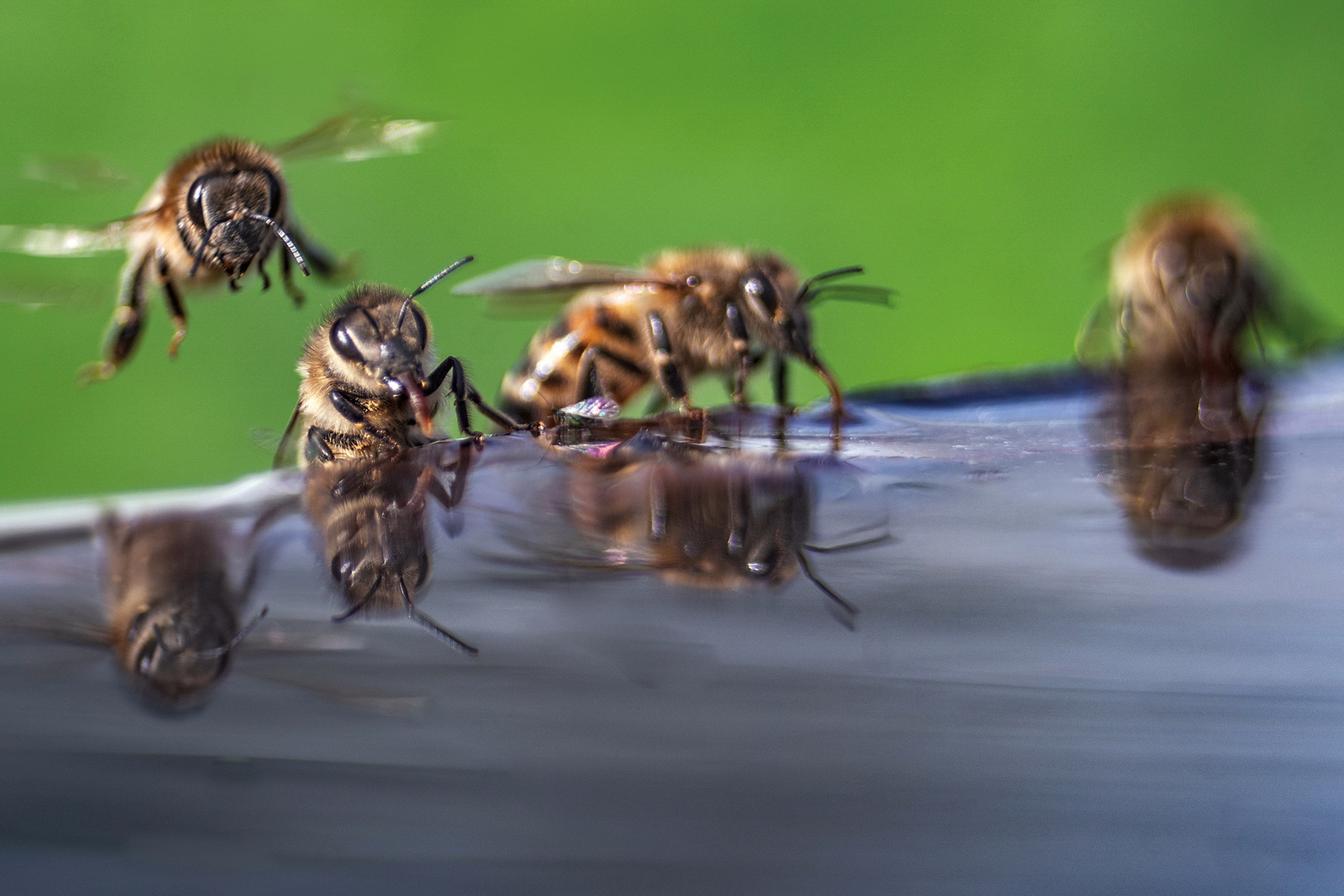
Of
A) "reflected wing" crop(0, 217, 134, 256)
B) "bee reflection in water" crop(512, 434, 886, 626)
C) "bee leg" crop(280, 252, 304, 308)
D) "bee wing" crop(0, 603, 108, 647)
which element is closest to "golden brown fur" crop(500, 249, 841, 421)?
"bee leg" crop(280, 252, 304, 308)

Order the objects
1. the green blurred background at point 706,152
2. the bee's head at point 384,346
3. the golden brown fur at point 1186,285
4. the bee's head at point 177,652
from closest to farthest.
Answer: the bee's head at point 177,652, the bee's head at point 384,346, the golden brown fur at point 1186,285, the green blurred background at point 706,152

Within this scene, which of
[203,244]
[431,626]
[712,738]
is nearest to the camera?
[712,738]

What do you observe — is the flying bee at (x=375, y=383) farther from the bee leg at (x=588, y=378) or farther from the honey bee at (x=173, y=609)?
the honey bee at (x=173, y=609)

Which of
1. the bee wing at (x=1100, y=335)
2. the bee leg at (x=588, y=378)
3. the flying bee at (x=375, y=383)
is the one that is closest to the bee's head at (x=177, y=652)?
the flying bee at (x=375, y=383)

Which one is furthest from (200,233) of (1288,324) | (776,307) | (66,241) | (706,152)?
(706,152)

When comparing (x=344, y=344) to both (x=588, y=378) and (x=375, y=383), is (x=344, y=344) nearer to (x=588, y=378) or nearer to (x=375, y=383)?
(x=375, y=383)

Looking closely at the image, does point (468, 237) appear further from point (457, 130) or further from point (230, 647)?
point (230, 647)
